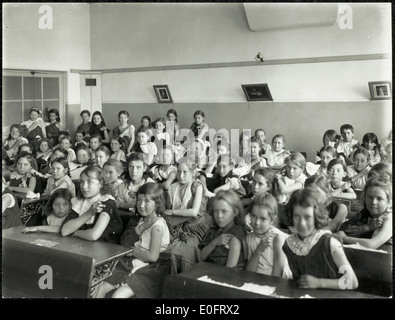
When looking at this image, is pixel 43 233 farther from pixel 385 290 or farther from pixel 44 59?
pixel 44 59

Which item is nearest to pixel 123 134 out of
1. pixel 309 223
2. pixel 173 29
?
pixel 173 29

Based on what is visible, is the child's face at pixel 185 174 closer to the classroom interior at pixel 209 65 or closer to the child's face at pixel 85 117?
the classroom interior at pixel 209 65

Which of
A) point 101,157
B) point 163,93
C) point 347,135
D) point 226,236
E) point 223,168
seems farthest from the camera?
point 163,93

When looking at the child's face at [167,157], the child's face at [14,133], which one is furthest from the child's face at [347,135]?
the child's face at [14,133]

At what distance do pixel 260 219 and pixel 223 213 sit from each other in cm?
25

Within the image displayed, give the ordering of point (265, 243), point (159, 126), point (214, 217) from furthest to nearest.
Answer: point (159, 126) → point (214, 217) → point (265, 243)

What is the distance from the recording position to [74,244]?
225 cm

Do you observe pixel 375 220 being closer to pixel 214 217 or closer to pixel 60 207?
pixel 214 217

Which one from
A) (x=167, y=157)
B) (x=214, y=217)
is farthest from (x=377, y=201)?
(x=167, y=157)

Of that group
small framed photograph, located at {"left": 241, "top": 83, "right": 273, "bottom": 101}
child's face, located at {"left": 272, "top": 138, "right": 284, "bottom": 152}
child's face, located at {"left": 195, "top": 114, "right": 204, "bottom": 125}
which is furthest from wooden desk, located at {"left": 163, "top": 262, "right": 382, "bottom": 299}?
small framed photograph, located at {"left": 241, "top": 83, "right": 273, "bottom": 101}

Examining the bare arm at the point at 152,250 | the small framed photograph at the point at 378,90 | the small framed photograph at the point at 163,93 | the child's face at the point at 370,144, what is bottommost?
the bare arm at the point at 152,250

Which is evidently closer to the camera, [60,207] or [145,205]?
[145,205]

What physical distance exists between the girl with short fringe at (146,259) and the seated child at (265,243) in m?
0.52

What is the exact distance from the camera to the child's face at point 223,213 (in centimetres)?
230
